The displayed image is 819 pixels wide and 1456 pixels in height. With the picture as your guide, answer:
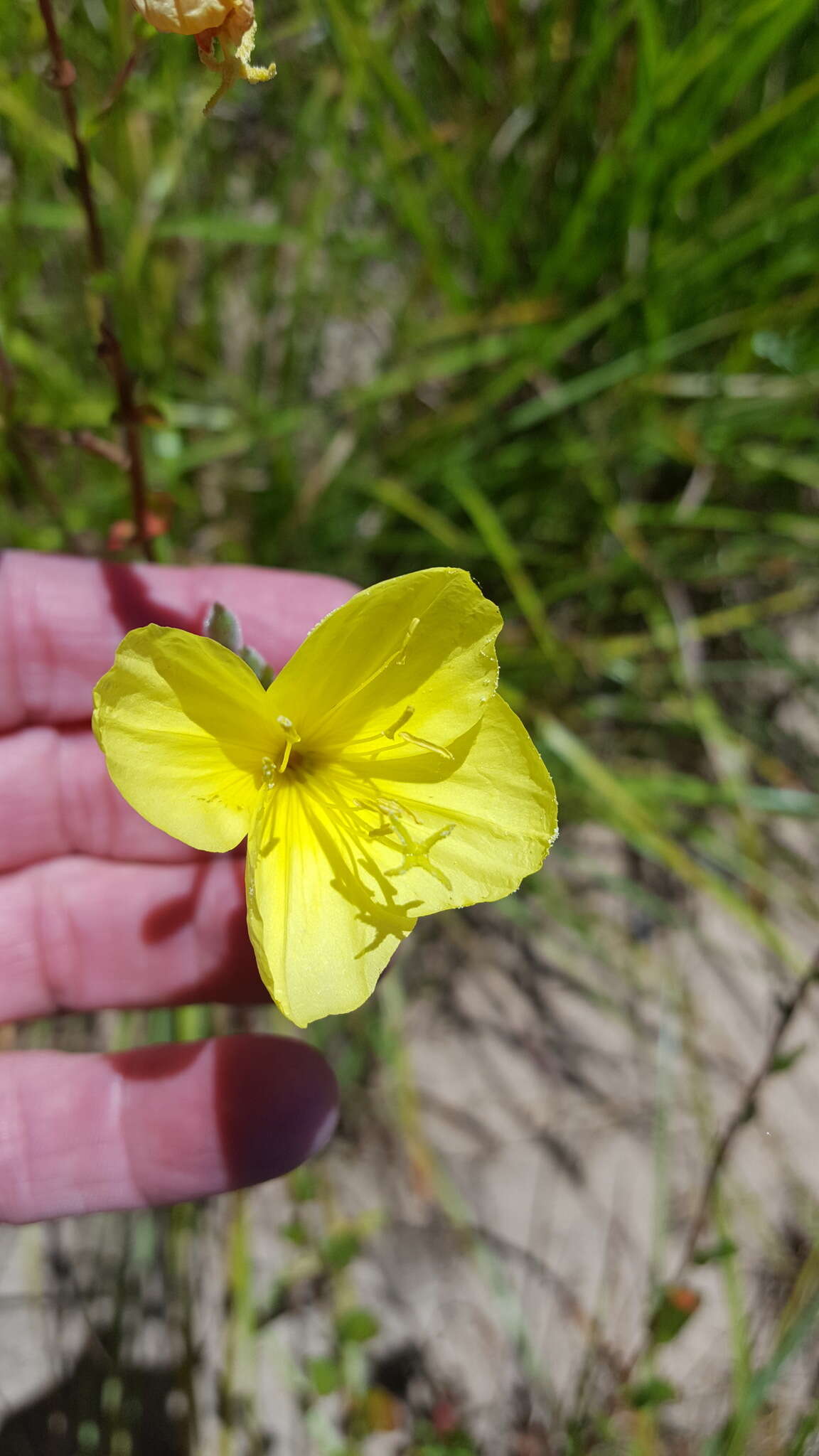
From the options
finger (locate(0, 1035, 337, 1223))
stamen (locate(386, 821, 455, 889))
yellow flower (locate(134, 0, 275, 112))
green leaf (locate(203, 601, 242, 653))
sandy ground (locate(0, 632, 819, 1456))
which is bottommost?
sandy ground (locate(0, 632, 819, 1456))

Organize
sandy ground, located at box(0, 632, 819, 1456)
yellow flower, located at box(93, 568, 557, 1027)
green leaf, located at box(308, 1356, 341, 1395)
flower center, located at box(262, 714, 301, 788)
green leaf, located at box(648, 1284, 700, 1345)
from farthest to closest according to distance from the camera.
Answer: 1. sandy ground, located at box(0, 632, 819, 1456)
2. green leaf, located at box(308, 1356, 341, 1395)
3. green leaf, located at box(648, 1284, 700, 1345)
4. flower center, located at box(262, 714, 301, 788)
5. yellow flower, located at box(93, 568, 557, 1027)

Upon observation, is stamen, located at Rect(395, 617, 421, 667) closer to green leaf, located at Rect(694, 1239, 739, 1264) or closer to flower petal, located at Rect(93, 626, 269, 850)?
flower petal, located at Rect(93, 626, 269, 850)

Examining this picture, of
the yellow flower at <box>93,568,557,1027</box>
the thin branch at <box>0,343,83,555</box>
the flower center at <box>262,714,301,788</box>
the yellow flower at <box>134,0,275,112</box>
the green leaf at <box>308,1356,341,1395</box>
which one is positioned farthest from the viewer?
the green leaf at <box>308,1356,341,1395</box>

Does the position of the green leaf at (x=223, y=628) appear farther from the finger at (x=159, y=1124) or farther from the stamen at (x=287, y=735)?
the finger at (x=159, y=1124)

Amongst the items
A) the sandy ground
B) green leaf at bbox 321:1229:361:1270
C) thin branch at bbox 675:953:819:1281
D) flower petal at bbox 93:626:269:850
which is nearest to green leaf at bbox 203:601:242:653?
flower petal at bbox 93:626:269:850

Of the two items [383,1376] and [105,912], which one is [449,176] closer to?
[105,912]

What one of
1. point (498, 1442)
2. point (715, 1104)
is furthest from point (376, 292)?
point (498, 1442)
